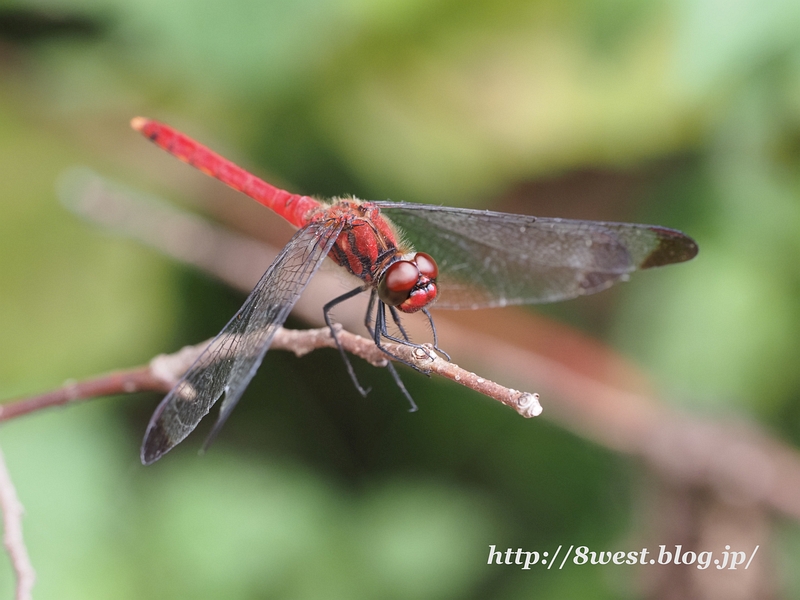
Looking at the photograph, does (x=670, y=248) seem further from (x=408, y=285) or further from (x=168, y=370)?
(x=168, y=370)

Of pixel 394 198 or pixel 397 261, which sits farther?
pixel 394 198

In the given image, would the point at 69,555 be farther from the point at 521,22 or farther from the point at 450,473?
the point at 521,22

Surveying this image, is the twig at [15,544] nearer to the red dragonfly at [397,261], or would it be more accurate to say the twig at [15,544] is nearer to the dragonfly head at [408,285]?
the red dragonfly at [397,261]

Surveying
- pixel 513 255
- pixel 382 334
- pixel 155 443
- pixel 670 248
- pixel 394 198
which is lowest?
pixel 155 443

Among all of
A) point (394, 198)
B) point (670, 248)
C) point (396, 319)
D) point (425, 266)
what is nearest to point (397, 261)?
point (425, 266)

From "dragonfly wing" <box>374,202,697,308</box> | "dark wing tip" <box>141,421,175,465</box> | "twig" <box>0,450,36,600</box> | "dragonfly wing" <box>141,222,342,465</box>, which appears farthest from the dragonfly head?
"twig" <box>0,450,36,600</box>

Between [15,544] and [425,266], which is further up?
[425,266]

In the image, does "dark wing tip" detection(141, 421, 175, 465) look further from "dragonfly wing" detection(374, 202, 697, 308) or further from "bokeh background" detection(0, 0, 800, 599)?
"bokeh background" detection(0, 0, 800, 599)
